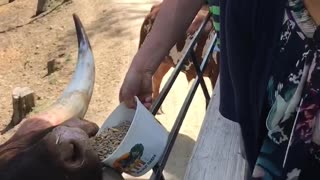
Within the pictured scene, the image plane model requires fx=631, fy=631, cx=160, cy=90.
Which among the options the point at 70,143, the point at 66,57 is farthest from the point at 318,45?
the point at 66,57

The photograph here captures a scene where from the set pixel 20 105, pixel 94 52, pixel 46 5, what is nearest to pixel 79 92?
pixel 20 105

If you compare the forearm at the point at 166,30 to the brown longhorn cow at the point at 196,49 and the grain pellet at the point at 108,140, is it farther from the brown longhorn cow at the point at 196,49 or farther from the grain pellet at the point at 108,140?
the brown longhorn cow at the point at 196,49

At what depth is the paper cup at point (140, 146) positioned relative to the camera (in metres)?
1.36

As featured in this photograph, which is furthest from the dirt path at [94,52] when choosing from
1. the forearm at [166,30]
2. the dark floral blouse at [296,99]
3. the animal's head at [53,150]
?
the dark floral blouse at [296,99]

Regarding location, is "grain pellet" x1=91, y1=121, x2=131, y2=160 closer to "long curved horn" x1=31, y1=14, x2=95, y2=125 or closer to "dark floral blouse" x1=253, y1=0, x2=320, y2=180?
"long curved horn" x1=31, y1=14, x2=95, y2=125

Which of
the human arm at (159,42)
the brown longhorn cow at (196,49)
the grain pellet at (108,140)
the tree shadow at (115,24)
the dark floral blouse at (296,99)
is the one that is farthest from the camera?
the tree shadow at (115,24)

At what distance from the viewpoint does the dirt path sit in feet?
16.4

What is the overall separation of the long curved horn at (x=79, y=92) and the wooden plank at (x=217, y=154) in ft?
1.21

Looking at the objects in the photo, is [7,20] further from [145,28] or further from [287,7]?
[287,7]

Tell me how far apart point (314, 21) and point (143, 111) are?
1.53 feet

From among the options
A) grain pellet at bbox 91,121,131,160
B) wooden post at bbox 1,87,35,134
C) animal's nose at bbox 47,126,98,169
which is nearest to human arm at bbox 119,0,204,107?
grain pellet at bbox 91,121,131,160

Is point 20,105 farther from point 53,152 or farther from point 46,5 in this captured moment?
point 53,152

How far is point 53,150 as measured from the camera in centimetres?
141

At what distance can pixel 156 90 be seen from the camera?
494 cm
